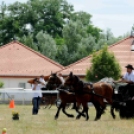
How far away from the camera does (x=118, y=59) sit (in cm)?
5750

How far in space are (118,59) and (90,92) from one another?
33.4 metres

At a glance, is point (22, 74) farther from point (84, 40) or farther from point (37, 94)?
point (37, 94)

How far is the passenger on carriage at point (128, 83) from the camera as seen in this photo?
Answer: 77.5ft

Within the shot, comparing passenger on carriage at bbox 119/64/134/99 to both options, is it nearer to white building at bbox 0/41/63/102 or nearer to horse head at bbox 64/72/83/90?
horse head at bbox 64/72/83/90

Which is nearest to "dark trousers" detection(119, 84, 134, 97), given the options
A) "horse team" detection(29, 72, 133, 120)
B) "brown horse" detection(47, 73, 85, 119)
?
"horse team" detection(29, 72, 133, 120)

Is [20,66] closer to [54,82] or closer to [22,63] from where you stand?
[22,63]

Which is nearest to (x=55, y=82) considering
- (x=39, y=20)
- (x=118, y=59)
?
(x=118, y=59)

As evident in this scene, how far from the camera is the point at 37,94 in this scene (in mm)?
27344

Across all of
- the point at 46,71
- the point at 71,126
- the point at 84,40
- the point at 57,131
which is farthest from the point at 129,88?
the point at 84,40

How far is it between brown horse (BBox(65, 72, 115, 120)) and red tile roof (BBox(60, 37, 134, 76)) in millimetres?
29876

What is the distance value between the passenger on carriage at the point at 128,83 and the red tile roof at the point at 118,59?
31.0 m

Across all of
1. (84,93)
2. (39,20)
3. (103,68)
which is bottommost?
(84,93)

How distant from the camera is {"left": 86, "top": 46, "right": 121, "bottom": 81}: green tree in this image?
49188mm

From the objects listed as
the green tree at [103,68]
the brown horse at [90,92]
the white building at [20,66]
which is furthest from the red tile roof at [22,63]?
the brown horse at [90,92]
